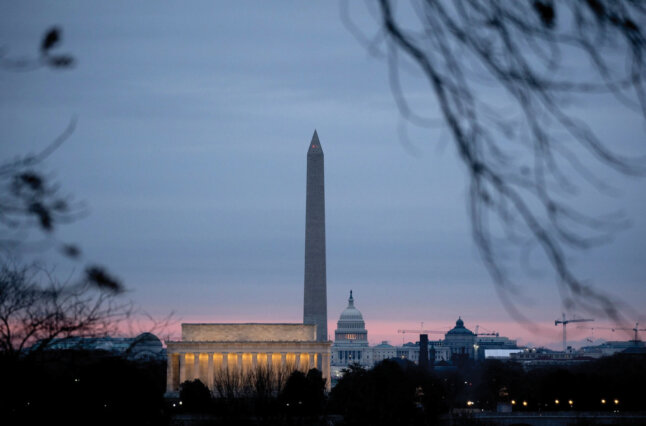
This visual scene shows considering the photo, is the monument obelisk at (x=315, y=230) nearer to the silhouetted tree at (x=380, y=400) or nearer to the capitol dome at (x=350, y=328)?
the silhouetted tree at (x=380, y=400)

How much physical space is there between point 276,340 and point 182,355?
7.74 m

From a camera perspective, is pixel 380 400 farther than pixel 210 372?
No

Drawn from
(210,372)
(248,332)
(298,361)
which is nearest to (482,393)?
(298,361)

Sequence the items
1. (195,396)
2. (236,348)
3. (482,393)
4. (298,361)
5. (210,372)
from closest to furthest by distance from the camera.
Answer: (195,396) → (298,361) → (210,372) → (236,348) → (482,393)

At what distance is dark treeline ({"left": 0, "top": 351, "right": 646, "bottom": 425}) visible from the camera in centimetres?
1505

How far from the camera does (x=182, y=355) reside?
3344 inches

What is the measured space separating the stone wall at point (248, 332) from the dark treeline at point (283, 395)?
1013 cm

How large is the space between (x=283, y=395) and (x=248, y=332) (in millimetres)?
31696

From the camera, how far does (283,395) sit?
5425 centimetres

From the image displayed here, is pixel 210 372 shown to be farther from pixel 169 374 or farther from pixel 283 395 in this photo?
pixel 283 395

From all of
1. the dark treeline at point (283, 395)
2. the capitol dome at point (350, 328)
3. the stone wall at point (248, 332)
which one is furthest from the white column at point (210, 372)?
the capitol dome at point (350, 328)

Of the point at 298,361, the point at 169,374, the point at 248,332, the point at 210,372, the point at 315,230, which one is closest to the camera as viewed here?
the point at 298,361

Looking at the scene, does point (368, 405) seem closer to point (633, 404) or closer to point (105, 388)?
point (105, 388)

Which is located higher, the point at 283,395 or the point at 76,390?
the point at 283,395
